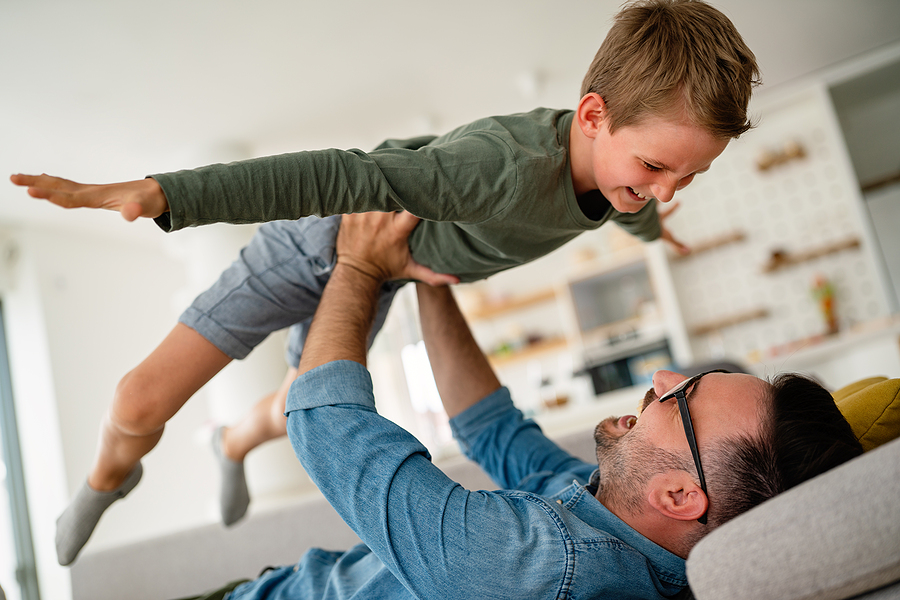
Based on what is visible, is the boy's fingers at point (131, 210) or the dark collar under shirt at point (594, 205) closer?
the boy's fingers at point (131, 210)

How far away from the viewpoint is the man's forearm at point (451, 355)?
5.00ft

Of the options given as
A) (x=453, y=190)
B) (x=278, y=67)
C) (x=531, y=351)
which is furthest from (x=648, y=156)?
(x=531, y=351)

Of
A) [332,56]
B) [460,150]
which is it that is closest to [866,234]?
[332,56]

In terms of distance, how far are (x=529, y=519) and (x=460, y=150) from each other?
621mm

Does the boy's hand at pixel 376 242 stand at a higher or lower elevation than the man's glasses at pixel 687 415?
higher

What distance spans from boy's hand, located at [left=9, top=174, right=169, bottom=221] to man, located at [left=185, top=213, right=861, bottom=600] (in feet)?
1.23

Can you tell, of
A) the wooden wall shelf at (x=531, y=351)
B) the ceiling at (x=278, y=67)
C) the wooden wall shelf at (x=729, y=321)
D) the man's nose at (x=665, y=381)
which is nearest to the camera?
the man's nose at (x=665, y=381)

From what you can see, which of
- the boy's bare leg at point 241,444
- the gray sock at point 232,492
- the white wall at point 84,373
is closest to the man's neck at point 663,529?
the boy's bare leg at point 241,444

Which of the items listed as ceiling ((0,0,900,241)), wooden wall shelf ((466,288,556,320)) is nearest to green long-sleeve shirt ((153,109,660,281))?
ceiling ((0,0,900,241))

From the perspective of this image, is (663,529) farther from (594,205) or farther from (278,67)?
(278,67)

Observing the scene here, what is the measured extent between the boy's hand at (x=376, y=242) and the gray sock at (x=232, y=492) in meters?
0.83

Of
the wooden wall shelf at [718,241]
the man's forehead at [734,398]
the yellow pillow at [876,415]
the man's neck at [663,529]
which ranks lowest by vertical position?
the man's neck at [663,529]

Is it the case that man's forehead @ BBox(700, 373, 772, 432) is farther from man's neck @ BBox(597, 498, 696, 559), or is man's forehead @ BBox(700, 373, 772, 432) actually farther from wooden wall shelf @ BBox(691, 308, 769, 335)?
wooden wall shelf @ BBox(691, 308, 769, 335)

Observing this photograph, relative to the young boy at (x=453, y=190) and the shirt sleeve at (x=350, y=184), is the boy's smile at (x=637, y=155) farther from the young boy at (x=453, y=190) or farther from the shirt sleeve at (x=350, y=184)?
the shirt sleeve at (x=350, y=184)
